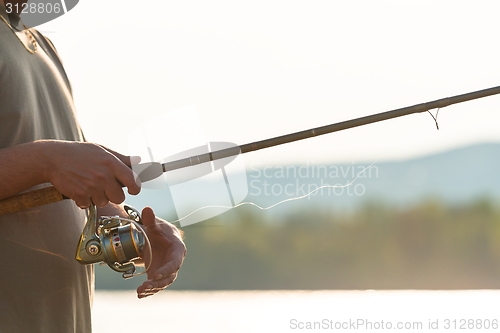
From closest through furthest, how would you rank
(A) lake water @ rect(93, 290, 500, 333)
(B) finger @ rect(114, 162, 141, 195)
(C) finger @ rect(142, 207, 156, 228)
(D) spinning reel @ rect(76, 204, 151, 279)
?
(B) finger @ rect(114, 162, 141, 195)
(D) spinning reel @ rect(76, 204, 151, 279)
(C) finger @ rect(142, 207, 156, 228)
(A) lake water @ rect(93, 290, 500, 333)

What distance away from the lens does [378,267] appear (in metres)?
11.3

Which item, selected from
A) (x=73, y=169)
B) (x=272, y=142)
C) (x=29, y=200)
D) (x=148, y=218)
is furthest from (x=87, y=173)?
(x=272, y=142)

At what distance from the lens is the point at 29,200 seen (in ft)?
3.27

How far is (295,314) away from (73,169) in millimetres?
6112

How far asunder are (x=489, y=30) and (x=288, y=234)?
520 centimetres

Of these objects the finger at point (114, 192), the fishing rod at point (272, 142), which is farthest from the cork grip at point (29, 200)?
the finger at point (114, 192)

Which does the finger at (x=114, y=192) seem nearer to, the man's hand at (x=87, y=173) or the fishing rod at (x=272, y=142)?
the man's hand at (x=87, y=173)

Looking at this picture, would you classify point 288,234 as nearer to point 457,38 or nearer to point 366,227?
point 366,227

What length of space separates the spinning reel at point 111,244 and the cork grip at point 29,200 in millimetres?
65

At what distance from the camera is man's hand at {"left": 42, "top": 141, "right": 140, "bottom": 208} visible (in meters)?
0.90

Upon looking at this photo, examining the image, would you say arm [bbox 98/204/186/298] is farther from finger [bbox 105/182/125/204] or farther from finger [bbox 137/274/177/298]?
finger [bbox 105/182/125/204]

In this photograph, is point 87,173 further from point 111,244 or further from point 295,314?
point 295,314

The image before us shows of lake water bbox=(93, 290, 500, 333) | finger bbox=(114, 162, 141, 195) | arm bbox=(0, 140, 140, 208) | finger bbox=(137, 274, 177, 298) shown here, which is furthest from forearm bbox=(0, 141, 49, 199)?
lake water bbox=(93, 290, 500, 333)

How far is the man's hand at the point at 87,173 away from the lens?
0.90 m
